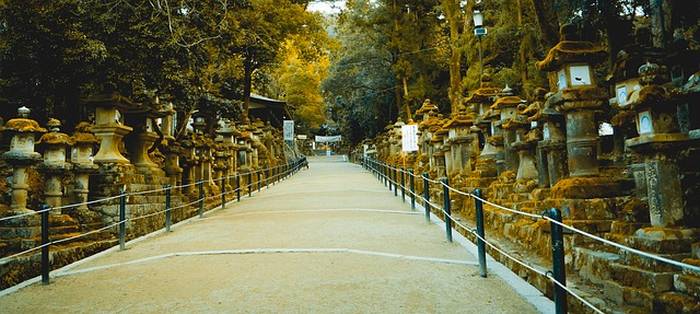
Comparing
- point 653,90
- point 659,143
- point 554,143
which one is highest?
point 653,90

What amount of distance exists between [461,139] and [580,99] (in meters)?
5.56

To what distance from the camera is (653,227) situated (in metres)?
4.14

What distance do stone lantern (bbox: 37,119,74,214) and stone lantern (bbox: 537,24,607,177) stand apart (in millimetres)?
7788

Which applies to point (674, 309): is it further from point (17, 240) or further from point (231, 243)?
point (17, 240)

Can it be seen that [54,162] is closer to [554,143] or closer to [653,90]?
[554,143]

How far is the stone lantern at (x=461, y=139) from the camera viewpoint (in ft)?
36.0

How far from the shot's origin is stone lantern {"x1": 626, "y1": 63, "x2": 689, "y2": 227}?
13.1 feet

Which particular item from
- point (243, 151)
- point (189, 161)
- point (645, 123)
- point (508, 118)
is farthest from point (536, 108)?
point (243, 151)

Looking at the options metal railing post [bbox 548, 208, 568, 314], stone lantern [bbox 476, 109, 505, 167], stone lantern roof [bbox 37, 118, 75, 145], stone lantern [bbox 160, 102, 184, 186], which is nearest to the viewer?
metal railing post [bbox 548, 208, 568, 314]

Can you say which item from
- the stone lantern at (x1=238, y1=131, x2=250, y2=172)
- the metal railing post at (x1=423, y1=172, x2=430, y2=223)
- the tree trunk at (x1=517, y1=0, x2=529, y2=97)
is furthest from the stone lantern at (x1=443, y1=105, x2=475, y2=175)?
the stone lantern at (x1=238, y1=131, x2=250, y2=172)

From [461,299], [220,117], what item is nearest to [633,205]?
[461,299]

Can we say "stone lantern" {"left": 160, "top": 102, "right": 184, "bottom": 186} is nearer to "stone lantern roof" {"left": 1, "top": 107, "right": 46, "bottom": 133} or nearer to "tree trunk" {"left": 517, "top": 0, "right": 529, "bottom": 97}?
"stone lantern roof" {"left": 1, "top": 107, "right": 46, "bottom": 133}

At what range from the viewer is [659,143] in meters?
4.02

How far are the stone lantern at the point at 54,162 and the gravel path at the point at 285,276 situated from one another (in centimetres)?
194
